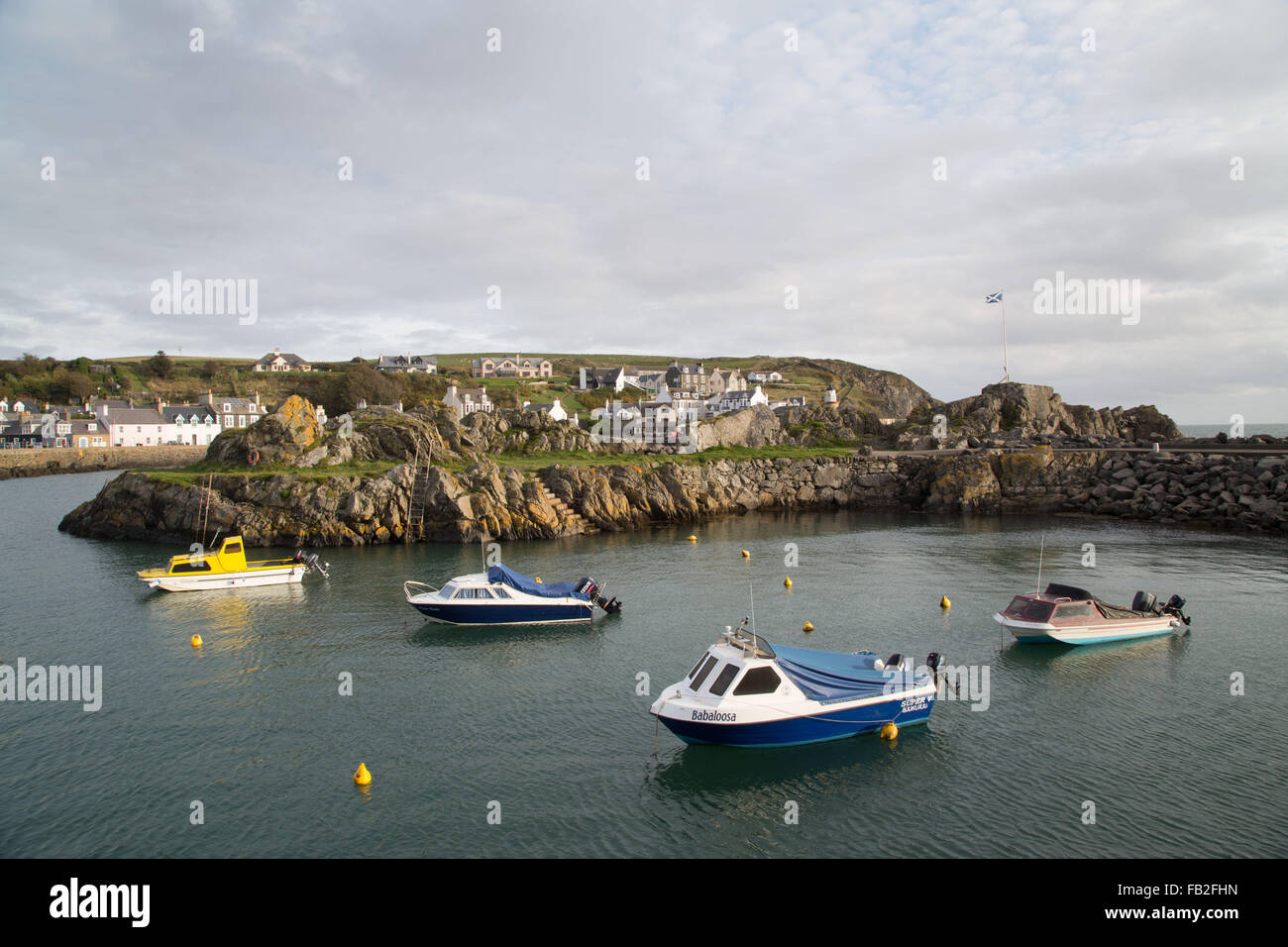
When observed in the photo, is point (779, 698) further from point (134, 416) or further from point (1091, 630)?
point (134, 416)

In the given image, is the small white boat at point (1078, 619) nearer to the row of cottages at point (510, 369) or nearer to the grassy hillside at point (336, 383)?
the grassy hillside at point (336, 383)

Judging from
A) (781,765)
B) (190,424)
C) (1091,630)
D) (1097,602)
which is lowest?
(781,765)

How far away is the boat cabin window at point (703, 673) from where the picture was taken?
70.8 feet

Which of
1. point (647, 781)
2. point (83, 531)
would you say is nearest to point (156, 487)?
point (83, 531)

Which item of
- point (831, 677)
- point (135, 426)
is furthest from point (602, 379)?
point (831, 677)

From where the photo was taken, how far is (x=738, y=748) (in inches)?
837

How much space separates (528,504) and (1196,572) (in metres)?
45.3

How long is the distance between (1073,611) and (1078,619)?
0.37m

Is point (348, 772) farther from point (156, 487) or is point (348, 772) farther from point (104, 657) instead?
point (156, 487)

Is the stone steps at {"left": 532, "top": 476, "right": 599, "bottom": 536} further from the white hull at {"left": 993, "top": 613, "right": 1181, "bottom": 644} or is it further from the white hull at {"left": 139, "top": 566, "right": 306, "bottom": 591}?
the white hull at {"left": 993, "top": 613, "right": 1181, "bottom": 644}

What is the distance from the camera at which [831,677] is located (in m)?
22.2

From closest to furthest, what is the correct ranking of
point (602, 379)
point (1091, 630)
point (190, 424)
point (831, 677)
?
1. point (831, 677)
2. point (1091, 630)
3. point (190, 424)
4. point (602, 379)

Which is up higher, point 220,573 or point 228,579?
point 220,573

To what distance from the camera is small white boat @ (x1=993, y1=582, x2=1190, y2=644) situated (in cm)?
3031
